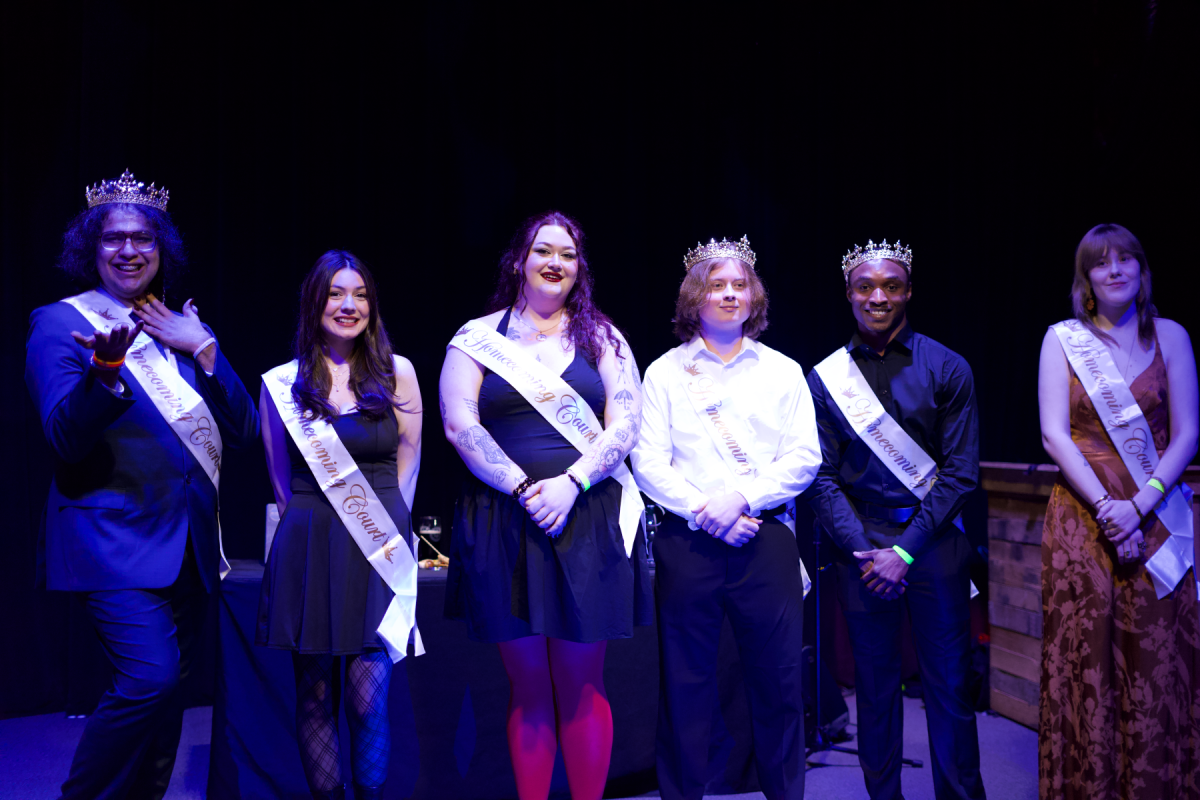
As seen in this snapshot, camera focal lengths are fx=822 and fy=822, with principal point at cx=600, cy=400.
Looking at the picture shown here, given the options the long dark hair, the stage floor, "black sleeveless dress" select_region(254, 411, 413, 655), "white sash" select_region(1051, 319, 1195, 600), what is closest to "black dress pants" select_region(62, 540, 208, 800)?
"black sleeveless dress" select_region(254, 411, 413, 655)

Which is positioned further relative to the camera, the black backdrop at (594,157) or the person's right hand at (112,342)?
the black backdrop at (594,157)

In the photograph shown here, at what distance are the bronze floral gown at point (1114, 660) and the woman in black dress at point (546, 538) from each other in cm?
A: 120

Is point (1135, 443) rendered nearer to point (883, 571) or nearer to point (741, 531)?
point (883, 571)

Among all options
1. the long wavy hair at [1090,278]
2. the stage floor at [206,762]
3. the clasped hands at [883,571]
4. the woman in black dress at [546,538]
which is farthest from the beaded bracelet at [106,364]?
the long wavy hair at [1090,278]

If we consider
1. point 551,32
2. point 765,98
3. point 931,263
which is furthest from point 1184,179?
point 551,32

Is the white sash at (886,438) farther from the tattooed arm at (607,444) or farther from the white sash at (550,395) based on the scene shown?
the white sash at (550,395)

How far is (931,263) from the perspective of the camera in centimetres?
455

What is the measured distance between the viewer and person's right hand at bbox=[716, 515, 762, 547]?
213 cm

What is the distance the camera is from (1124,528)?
7.15 ft

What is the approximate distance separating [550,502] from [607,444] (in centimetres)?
22

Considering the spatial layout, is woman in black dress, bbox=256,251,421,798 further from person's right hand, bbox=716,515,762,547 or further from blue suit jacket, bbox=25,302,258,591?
person's right hand, bbox=716,515,762,547

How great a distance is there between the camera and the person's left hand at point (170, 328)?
210cm

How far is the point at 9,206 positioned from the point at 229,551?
Result: 1.73m

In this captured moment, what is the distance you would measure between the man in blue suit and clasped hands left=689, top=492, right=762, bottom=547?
126 cm
